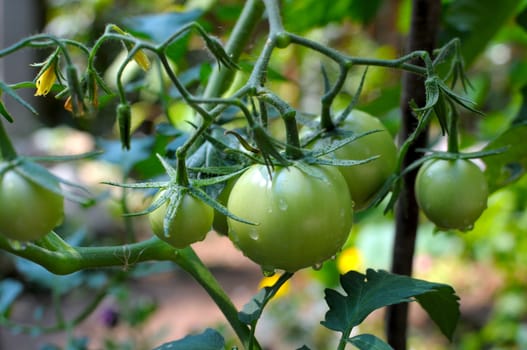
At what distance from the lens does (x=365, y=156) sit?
454 mm

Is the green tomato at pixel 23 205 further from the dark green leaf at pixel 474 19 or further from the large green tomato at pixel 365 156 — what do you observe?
the dark green leaf at pixel 474 19

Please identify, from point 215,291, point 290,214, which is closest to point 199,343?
point 215,291

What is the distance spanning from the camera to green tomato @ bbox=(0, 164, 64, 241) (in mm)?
307

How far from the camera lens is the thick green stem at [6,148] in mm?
311

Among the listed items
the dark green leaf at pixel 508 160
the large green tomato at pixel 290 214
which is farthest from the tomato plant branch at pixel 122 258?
the dark green leaf at pixel 508 160

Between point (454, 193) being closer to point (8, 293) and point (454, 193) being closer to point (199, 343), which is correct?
point (199, 343)

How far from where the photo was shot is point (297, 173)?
0.37 metres

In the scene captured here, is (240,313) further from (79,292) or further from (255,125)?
(79,292)

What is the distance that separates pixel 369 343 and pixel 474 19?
55cm

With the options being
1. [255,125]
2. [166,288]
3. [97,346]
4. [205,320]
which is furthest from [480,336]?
[255,125]

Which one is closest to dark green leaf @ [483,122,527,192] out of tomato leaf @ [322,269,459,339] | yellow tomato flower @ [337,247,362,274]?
tomato leaf @ [322,269,459,339]

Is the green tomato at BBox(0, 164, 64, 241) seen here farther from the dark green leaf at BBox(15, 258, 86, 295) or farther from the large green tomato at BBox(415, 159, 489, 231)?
the dark green leaf at BBox(15, 258, 86, 295)

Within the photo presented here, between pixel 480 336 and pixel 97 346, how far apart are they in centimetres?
124

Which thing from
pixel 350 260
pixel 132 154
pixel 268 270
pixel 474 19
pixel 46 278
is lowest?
pixel 350 260
